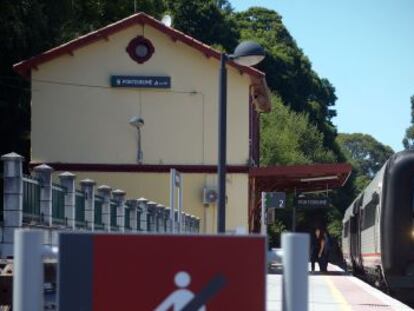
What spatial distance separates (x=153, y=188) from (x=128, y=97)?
350 centimetres

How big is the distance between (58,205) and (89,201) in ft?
6.53

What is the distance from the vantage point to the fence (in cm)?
1528

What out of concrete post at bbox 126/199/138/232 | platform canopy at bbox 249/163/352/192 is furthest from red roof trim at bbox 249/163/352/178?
concrete post at bbox 126/199/138/232

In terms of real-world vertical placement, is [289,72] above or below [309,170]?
above

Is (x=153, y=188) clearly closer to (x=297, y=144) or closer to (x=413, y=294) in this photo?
(x=413, y=294)

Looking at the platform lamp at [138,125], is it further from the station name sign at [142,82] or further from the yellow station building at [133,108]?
the station name sign at [142,82]

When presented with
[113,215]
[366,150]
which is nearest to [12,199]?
[113,215]

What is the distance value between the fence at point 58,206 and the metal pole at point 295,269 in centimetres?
1126

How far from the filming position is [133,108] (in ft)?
110

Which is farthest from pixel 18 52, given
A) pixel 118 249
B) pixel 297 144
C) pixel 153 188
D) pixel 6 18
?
pixel 118 249

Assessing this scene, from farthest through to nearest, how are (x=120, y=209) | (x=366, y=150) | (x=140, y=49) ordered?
1. (x=366, y=150)
2. (x=140, y=49)
3. (x=120, y=209)

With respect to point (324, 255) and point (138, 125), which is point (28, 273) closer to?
point (138, 125)

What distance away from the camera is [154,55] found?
33.4m

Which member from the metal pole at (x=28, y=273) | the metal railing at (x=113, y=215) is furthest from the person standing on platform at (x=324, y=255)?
the metal pole at (x=28, y=273)
